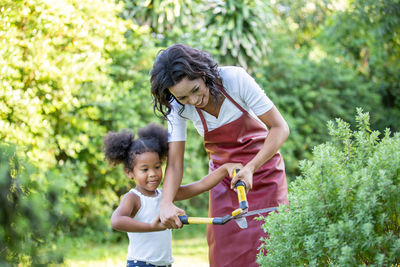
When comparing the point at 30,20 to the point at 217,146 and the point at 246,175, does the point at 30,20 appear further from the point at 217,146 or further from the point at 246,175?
the point at 246,175

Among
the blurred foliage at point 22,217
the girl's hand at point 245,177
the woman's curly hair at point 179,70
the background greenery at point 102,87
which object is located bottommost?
the blurred foliage at point 22,217

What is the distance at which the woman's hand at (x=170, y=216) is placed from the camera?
2226 mm

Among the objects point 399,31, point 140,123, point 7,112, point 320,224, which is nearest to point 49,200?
point 320,224

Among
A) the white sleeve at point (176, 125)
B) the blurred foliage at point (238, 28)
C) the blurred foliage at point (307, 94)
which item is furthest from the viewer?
the blurred foliage at point (307, 94)

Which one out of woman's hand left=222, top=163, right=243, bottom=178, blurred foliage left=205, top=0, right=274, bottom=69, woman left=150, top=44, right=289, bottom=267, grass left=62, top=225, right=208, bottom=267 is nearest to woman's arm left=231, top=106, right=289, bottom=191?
woman left=150, top=44, right=289, bottom=267

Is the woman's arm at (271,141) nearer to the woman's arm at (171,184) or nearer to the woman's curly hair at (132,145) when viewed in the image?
the woman's arm at (171,184)

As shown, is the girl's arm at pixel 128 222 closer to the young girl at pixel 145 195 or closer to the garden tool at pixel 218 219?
the young girl at pixel 145 195

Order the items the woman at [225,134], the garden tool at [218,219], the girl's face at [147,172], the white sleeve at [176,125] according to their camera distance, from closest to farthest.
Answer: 1. the garden tool at [218,219]
2. the woman at [225,134]
3. the white sleeve at [176,125]
4. the girl's face at [147,172]

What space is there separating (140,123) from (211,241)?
332 centimetres

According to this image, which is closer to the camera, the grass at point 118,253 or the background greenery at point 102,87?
→ the background greenery at point 102,87

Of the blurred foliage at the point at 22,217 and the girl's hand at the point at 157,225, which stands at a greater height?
the girl's hand at the point at 157,225

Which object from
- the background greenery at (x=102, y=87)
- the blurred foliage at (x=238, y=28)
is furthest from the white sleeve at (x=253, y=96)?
the blurred foliage at (x=238, y=28)

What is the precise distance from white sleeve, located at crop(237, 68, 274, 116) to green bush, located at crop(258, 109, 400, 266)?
0.57m

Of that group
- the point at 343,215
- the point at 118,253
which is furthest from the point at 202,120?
the point at 118,253
